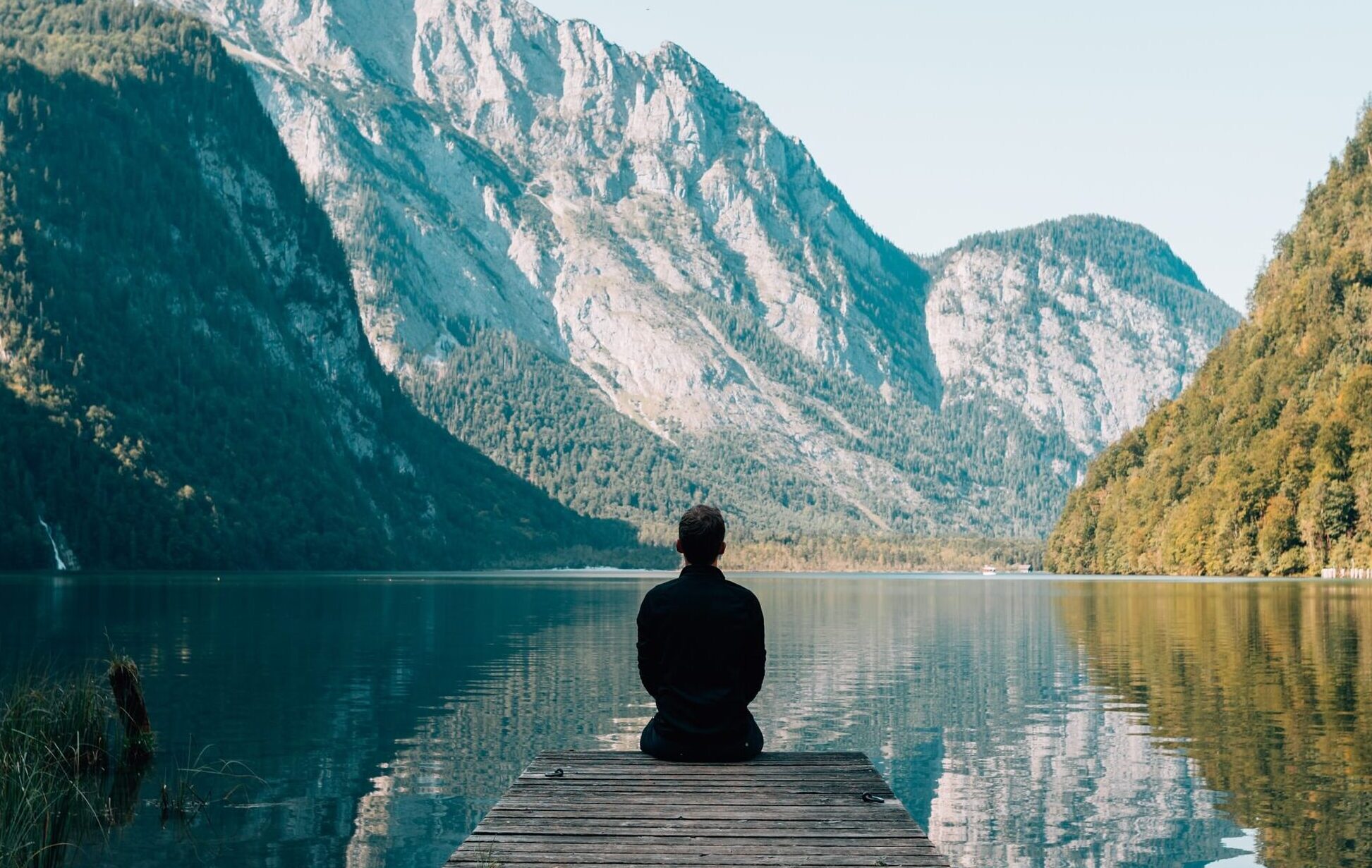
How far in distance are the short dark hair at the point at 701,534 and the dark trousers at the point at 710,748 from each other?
2648mm

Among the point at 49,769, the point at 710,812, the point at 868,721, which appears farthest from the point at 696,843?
the point at 868,721

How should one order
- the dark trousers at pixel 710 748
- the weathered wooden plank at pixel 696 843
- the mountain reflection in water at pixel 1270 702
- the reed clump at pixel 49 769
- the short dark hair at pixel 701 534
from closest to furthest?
the weathered wooden plank at pixel 696 843 → the short dark hair at pixel 701 534 → the dark trousers at pixel 710 748 → the reed clump at pixel 49 769 → the mountain reflection in water at pixel 1270 702

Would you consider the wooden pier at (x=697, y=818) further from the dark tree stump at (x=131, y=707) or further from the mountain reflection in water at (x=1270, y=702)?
the dark tree stump at (x=131, y=707)

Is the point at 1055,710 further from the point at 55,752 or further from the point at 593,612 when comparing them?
the point at 593,612

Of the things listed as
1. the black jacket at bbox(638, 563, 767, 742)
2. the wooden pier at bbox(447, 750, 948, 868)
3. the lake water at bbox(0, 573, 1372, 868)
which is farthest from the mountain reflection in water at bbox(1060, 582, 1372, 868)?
the black jacket at bbox(638, 563, 767, 742)

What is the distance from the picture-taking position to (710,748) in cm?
1988

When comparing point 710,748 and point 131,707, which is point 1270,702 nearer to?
point 710,748

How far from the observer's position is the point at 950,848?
2872 cm

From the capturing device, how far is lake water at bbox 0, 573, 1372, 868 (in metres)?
28.8

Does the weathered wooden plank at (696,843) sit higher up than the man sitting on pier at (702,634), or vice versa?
the man sitting on pier at (702,634)

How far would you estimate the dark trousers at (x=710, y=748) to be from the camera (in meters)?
19.9

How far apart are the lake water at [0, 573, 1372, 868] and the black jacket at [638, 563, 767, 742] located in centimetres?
1010

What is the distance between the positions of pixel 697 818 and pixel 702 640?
7.26 ft

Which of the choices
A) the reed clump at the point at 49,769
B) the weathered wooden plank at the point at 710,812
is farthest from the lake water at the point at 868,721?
the weathered wooden plank at the point at 710,812
